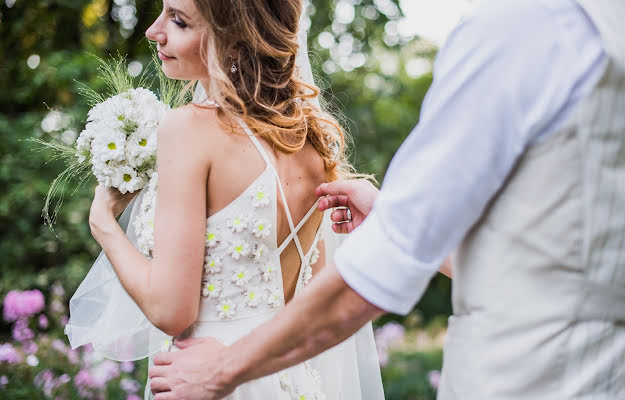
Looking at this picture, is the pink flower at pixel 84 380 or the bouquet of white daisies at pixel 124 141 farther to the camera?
the pink flower at pixel 84 380

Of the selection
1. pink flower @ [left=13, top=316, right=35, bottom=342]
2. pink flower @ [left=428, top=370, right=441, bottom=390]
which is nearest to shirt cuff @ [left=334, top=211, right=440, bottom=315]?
pink flower @ [left=13, top=316, right=35, bottom=342]

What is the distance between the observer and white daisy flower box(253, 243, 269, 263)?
195 centimetres

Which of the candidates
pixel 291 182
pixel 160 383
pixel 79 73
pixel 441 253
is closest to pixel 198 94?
pixel 291 182

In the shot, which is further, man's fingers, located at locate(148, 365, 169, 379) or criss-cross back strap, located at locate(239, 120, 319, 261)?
criss-cross back strap, located at locate(239, 120, 319, 261)

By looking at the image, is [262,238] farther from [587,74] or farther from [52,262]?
[52,262]

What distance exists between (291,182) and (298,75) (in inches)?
18.9

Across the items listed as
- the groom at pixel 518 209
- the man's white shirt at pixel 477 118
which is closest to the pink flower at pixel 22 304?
the groom at pixel 518 209

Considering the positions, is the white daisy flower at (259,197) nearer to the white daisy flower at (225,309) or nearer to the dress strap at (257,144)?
the dress strap at (257,144)

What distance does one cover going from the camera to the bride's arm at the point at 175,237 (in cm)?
175

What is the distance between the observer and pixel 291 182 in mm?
2018

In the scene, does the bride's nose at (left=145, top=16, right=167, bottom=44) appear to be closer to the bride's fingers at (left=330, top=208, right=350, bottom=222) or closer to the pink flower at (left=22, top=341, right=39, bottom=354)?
the bride's fingers at (left=330, top=208, right=350, bottom=222)

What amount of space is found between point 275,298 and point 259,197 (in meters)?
0.34

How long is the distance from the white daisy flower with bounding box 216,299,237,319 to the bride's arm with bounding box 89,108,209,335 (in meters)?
0.13

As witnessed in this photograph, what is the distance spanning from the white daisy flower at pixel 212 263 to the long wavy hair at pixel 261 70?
1.29 ft
